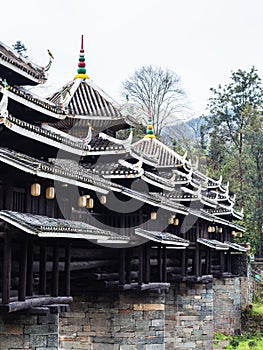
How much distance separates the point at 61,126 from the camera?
2142cm

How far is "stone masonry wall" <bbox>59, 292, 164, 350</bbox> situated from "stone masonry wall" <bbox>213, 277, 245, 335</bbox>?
15609 mm

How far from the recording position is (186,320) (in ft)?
86.1

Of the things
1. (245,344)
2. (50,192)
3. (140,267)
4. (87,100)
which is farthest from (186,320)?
(50,192)

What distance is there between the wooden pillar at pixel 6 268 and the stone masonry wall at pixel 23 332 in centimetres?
105

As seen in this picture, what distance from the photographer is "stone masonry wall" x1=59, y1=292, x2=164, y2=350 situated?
18750 mm

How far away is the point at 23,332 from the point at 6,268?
1.62m

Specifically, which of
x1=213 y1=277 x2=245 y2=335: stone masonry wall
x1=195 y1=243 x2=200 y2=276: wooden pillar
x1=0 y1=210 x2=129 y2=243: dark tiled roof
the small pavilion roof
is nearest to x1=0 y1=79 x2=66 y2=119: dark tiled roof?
the small pavilion roof

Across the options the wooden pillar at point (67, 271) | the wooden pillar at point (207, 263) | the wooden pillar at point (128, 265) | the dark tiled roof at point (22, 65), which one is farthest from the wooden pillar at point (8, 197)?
the wooden pillar at point (207, 263)

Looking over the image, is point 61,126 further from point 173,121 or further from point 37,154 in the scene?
point 173,121

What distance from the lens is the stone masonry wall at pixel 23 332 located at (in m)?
12.6

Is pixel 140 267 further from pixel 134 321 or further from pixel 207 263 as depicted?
pixel 207 263

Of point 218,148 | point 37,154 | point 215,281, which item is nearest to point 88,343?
point 37,154

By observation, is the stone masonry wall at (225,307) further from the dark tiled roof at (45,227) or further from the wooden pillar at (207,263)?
the dark tiled roof at (45,227)

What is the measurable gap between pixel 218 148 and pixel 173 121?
4238 millimetres
